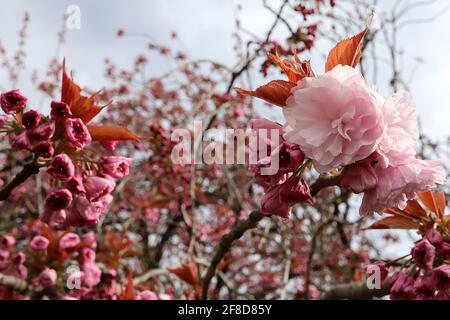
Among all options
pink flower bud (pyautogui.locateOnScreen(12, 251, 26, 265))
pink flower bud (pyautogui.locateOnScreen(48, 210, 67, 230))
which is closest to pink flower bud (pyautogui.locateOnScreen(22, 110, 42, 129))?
pink flower bud (pyautogui.locateOnScreen(48, 210, 67, 230))

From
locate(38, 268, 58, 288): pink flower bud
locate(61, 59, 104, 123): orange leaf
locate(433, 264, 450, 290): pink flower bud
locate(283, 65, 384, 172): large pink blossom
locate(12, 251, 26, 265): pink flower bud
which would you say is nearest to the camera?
locate(283, 65, 384, 172): large pink blossom

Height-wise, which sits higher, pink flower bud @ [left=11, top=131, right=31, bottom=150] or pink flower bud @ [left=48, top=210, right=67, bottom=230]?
pink flower bud @ [left=11, top=131, right=31, bottom=150]

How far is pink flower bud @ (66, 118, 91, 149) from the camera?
1443 mm

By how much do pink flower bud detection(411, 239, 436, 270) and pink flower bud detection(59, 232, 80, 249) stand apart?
1775 mm

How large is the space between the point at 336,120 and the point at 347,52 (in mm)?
178

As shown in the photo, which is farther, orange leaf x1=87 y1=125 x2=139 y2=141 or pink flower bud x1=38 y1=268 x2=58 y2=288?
pink flower bud x1=38 y1=268 x2=58 y2=288

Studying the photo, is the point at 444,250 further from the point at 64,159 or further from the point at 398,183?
the point at 64,159

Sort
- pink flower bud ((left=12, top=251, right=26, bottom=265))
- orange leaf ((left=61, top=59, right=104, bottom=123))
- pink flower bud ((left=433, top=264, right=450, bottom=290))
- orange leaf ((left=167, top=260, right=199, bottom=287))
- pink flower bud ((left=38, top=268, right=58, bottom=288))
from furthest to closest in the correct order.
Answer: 1. pink flower bud ((left=12, top=251, right=26, bottom=265))
2. pink flower bud ((left=38, top=268, right=58, bottom=288))
3. orange leaf ((left=167, top=260, right=199, bottom=287))
4. orange leaf ((left=61, top=59, right=104, bottom=123))
5. pink flower bud ((left=433, top=264, right=450, bottom=290))

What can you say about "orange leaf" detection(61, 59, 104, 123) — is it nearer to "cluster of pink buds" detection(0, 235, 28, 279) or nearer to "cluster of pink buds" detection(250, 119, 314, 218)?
"cluster of pink buds" detection(250, 119, 314, 218)

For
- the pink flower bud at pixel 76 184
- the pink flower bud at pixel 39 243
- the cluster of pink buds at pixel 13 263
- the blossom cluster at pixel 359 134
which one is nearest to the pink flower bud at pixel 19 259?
the cluster of pink buds at pixel 13 263

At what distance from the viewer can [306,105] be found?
3.61ft

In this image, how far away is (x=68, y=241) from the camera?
259 centimetres
